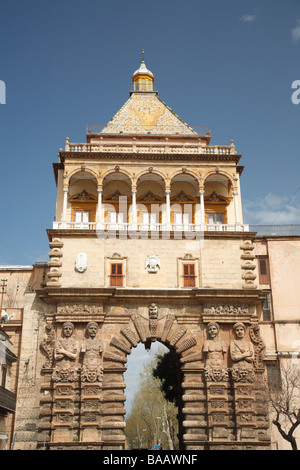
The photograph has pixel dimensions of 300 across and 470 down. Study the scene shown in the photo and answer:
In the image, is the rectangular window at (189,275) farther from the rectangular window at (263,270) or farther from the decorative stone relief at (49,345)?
the decorative stone relief at (49,345)

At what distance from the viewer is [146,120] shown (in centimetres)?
3709

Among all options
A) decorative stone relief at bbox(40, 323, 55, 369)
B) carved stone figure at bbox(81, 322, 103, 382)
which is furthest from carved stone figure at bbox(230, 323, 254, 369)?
decorative stone relief at bbox(40, 323, 55, 369)

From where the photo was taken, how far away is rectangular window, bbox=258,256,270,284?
33438 millimetres

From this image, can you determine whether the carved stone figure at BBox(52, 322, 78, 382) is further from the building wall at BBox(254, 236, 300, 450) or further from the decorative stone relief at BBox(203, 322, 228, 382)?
the building wall at BBox(254, 236, 300, 450)

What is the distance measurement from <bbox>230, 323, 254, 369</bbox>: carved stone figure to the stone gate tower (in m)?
0.06

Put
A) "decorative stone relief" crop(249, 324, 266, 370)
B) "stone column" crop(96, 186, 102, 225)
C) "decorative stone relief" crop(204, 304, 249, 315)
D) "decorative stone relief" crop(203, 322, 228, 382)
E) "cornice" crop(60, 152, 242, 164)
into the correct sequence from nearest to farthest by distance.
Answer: "decorative stone relief" crop(203, 322, 228, 382) < "decorative stone relief" crop(249, 324, 266, 370) < "decorative stone relief" crop(204, 304, 249, 315) < "stone column" crop(96, 186, 102, 225) < "cornice" crop(60, 152, 242, 164)

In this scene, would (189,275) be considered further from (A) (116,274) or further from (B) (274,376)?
(B) (274,376)

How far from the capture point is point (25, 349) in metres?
28.8

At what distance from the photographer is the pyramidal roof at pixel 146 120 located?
36.2m

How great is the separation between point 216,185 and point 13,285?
45.8 ft

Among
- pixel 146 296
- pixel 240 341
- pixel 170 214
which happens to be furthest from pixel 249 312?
pixel 170 214

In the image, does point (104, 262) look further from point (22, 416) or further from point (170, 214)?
point (22, 416)

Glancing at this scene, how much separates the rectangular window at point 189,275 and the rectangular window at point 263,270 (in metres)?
5.39

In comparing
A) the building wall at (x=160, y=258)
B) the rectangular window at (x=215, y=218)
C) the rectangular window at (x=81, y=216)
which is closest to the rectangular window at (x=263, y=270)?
the rectangular window at (x=215, y=218)
